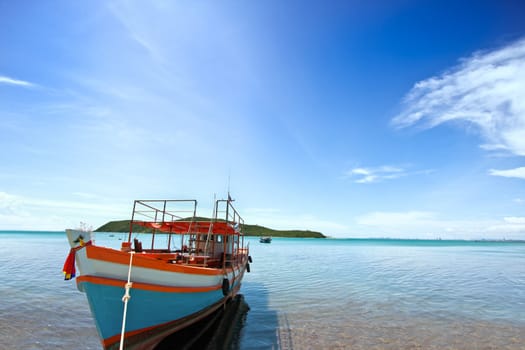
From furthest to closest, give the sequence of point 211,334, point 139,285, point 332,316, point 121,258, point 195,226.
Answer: point 195,226, point 332,316, point 211,334, point 139,285, point 121,258

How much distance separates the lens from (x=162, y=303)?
849 cm

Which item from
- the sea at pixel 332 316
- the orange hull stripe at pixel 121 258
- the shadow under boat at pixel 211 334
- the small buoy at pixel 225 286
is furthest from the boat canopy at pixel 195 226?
the orange hull stripe at pixel 121 258

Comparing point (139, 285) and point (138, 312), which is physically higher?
point (139, 285)

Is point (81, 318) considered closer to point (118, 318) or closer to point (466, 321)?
point (118, 318)

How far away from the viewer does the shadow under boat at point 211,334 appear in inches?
399

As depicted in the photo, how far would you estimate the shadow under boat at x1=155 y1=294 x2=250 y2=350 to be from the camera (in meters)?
10.1

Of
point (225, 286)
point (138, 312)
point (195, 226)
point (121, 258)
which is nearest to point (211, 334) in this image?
point (225, 286)

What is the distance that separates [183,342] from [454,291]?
2164 cm

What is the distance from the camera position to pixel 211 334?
1161cm

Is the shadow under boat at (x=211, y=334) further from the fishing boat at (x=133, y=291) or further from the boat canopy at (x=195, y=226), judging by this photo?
the boat canopy at (x=195, y=226)

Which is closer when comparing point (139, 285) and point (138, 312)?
point (139, 285)

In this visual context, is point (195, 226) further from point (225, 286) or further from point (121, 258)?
point (121, 258)

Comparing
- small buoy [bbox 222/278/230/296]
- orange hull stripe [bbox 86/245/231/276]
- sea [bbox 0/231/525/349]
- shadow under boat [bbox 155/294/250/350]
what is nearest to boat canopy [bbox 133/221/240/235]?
small buoy [bbox 222/278/230/296]

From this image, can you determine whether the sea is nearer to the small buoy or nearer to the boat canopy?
the small buoy
